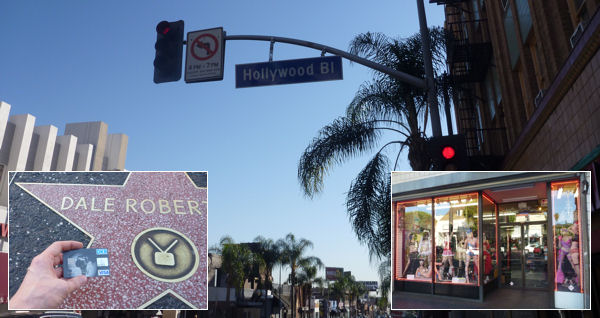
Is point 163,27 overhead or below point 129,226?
overhead

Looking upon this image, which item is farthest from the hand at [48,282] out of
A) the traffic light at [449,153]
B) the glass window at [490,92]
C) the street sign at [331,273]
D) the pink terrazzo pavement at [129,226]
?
the street sign at [331,273]

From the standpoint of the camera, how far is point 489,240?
14.5ft

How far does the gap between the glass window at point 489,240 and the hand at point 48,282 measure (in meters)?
4.09

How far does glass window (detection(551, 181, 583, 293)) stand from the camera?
13.4 feet

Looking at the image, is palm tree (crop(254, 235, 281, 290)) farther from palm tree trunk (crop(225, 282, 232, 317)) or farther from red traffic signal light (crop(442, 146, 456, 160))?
red traffic signal light (crop(442, 146, 456, 160))

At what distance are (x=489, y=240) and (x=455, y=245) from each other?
432mm

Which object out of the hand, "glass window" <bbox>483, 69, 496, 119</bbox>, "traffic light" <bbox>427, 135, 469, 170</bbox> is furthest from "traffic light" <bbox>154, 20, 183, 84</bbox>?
"glass window" <bbox>483, 69, 496, 119</bbox>

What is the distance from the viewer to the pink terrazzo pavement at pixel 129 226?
553 cm

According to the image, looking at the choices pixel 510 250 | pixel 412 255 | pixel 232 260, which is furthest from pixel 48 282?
pixel 232 260

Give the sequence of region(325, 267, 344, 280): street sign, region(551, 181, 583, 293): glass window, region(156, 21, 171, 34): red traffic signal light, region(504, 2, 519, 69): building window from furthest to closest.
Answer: region(325, 267, 344, 280): street sign → region(504, 2, 519, 69): building window → region(156, 21, 171, 34): red traffic signal light → region(551, 181, 583, 293): glass window

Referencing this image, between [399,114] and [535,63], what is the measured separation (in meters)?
3.34

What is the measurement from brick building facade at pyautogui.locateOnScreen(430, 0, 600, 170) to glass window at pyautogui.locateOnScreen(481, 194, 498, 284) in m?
2.79

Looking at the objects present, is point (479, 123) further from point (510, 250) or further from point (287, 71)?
point (510, 250)

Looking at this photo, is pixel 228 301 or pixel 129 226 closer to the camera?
pixel 129 226
